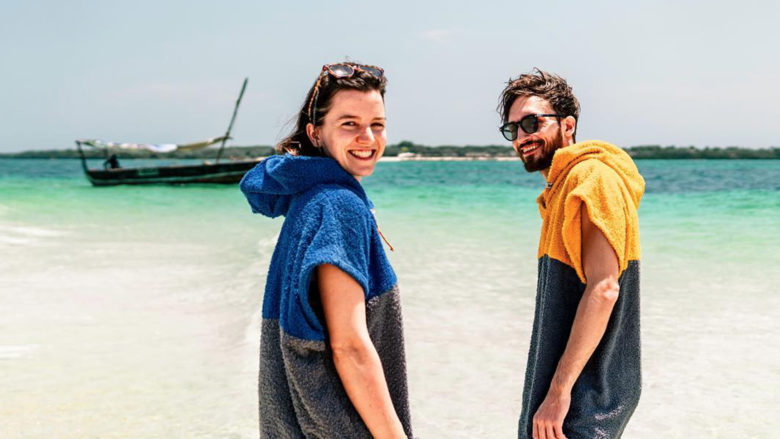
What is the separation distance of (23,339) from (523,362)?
12.4 feet

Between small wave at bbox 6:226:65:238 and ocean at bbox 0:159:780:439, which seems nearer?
ocean at bbox 0:159:780:439

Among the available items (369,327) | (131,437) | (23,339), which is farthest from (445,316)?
(369,327)

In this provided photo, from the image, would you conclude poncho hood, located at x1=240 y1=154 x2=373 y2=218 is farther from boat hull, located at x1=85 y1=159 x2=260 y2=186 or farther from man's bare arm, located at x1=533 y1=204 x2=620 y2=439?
boat hull, located at x1=85 y1=159 x2=260 y2=186

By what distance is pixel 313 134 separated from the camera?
57.4 inches

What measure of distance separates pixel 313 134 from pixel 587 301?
0.74 metres

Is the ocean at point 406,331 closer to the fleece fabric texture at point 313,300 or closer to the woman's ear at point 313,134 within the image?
the fleece fabric texture at point 313,300

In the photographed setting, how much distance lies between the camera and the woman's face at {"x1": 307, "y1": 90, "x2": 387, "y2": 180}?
1403 mm

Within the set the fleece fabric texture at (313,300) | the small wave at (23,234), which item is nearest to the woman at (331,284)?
the fleece fabric texture at (313,300)

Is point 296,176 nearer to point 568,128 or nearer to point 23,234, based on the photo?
point 568,128

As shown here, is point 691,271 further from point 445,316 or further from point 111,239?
point 111,239

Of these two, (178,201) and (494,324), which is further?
(178,201)

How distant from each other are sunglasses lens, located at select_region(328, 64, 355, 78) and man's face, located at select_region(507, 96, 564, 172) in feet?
2.02

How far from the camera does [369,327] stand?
135cm

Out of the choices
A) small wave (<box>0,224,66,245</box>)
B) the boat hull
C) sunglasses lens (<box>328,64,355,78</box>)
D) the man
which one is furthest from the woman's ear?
the boat hull
